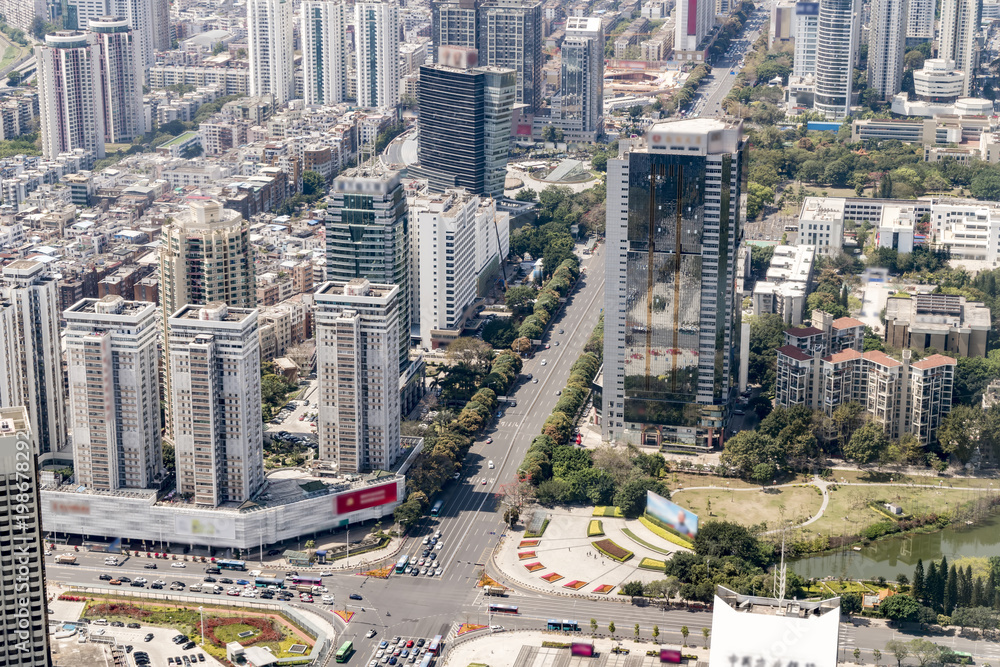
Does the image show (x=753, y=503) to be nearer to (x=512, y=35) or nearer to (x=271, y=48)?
(x=512, y=35)

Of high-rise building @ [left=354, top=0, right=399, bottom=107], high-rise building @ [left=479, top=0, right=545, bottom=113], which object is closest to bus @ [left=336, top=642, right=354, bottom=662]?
high-rise building @ [left=479, top=0, right=545, bottom=113]

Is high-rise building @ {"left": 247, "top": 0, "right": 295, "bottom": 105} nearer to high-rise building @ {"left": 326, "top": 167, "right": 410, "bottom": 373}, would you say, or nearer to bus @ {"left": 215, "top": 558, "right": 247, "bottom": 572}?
high-rise building @ {"left": 326, "top": 167, "right": 410, "bottom": 373}

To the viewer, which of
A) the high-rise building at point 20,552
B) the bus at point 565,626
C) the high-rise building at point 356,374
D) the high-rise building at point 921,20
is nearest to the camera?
the high-rise building at point 20,552

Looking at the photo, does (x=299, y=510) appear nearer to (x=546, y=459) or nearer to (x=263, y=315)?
(x=546, y=459)

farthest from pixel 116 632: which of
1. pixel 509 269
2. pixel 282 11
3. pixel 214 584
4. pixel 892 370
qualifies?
pixel 282 11

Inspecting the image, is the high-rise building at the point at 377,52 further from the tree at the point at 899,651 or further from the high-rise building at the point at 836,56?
the tree at the point at 899,651

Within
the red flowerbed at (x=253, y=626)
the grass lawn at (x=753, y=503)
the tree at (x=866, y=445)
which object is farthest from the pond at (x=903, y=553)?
the red flowerbed at (x=253, y=626)
